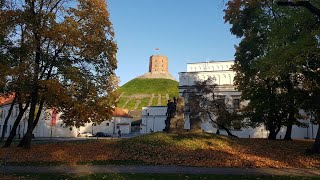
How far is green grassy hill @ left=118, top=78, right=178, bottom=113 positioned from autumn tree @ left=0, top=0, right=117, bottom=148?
4015 inches

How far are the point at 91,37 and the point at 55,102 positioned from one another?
5.36 m

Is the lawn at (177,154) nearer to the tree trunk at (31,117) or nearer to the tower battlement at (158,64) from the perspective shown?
the tree trunk at (31,117)

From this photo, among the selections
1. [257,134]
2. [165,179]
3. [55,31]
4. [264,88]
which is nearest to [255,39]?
[264,88]

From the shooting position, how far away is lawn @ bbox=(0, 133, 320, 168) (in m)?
20.0

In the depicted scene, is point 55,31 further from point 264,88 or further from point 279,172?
point 264,88

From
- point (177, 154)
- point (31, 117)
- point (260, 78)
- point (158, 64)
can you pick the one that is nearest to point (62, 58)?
point (31, 117)

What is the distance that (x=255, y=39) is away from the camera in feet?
108

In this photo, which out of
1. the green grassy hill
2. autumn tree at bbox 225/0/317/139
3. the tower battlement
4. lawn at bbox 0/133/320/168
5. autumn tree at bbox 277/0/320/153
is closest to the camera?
autumn tree at bbox 277/0/320/153

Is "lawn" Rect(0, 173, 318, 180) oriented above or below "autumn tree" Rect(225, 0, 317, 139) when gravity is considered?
below

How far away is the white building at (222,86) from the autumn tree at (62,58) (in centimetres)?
3634

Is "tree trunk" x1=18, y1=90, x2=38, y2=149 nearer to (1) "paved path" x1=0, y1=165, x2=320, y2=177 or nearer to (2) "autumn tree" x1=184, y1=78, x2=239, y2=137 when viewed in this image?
(1) "paved path" x1=0, y1=165, x2=320, y2=177

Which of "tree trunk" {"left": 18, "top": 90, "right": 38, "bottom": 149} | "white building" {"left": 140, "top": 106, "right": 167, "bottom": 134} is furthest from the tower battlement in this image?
"tree trunk" {"left": 18, "top": 90, "right": 38, "bottom": 149}

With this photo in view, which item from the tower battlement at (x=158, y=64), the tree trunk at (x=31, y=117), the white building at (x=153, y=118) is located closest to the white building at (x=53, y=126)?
the white building at (x=153, y=118)

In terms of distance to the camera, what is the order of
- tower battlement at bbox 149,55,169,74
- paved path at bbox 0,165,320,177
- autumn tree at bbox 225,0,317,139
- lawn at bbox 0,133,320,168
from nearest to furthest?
paved path at bbox 0,165,320,177, lawn at bbox 0,133,320,168, autumn tree at bbox 225,0,317,139, tower battlement at bbox 149,55,169,74
